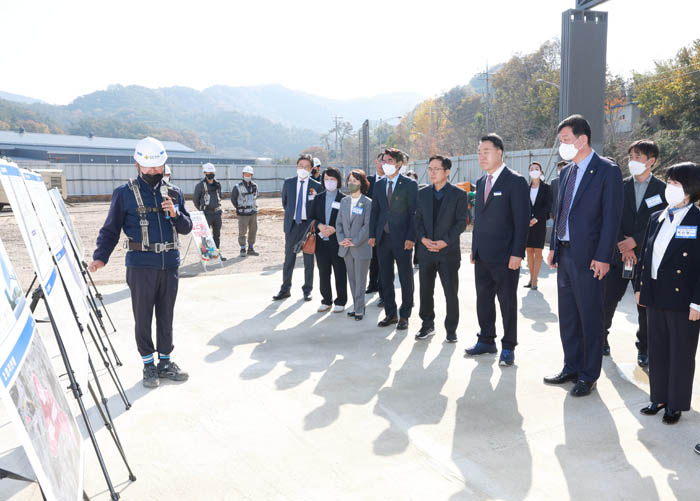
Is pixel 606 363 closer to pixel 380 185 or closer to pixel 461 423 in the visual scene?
pixel 461 423

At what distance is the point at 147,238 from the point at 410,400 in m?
2.37

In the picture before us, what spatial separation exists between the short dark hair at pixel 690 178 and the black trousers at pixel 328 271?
3.97 m

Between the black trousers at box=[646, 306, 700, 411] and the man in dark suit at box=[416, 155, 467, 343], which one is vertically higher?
the man in dark suit at box=[416, 155, 467, 343]

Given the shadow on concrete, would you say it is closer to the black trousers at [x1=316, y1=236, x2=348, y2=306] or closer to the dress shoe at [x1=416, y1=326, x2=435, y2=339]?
the dress shoe at [x1=416, y1=326, x2=435, y2=339]

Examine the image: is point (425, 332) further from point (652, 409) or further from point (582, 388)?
point (652, 409)

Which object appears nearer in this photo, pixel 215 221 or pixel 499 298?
pixel 499 298

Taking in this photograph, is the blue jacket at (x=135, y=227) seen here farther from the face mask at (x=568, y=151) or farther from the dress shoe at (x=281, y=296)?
the face mask at (x=568, y=151)

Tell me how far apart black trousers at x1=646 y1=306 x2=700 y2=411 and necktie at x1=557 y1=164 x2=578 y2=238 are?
859 millimetres

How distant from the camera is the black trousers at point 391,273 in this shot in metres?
5.78

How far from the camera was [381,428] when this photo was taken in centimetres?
340

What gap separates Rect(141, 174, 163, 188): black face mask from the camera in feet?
13.4

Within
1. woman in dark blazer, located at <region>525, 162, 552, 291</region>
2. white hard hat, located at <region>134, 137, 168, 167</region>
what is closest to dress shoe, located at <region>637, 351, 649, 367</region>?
woman in dark blazer, located at <region>525, 162, 552, 291</region>

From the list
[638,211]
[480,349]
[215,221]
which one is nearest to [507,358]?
[480,349]

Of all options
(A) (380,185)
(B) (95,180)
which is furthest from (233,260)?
(B) (95,180)
